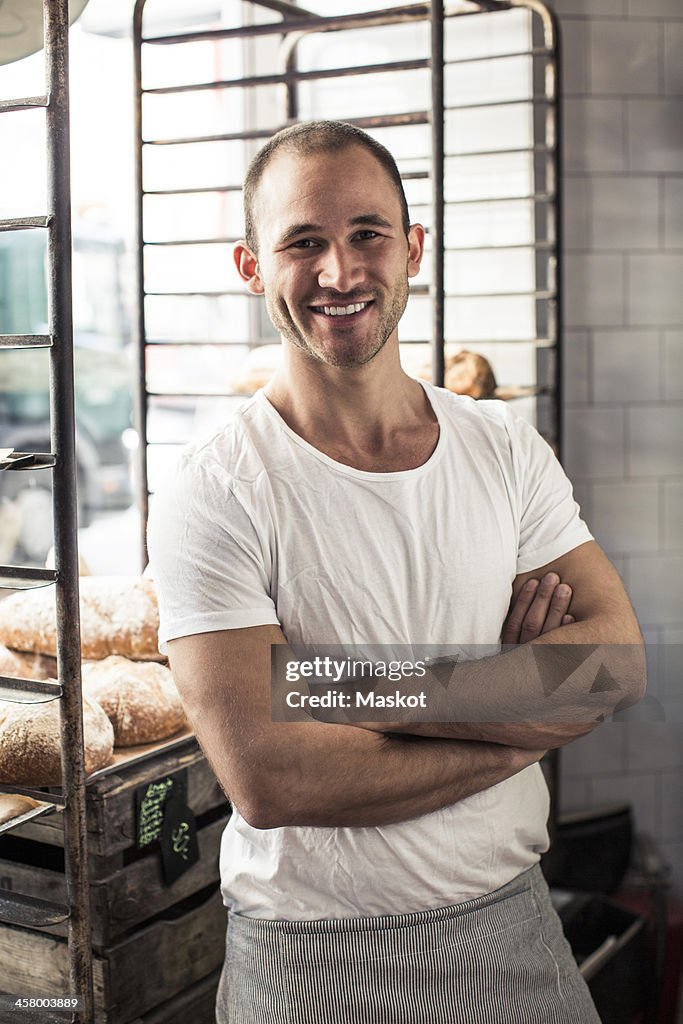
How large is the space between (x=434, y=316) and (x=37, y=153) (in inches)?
21.4

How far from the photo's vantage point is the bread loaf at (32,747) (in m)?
1.10

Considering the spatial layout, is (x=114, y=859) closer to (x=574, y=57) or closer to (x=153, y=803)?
(x=153, y=803)

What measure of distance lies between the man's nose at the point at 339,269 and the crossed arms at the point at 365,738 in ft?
1.05

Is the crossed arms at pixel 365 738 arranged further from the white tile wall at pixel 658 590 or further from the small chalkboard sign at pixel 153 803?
the small chalkboard sign at pixel 153 803

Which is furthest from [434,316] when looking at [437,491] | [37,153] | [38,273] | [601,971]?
[38,273]

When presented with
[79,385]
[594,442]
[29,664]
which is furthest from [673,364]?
[79,385]

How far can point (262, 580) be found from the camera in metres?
0.93

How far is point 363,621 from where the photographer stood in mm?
942

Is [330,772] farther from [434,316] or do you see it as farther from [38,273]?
[38,273]

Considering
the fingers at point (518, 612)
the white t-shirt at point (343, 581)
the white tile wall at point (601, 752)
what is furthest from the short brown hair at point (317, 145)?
the white tile wall at point (601, 752)

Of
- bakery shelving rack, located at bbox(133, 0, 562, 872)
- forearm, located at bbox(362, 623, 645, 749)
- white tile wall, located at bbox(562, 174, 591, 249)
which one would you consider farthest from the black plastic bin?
white tile wall, located at bbox(562, 174, 591, 249)

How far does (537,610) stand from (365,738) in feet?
0.71

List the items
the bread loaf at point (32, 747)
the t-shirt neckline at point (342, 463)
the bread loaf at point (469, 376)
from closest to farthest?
1. the t-shirt neckline at point (342, 463)
2. the bread loaf at point (32, 747)
3. the bread loaf at point (469, 376)

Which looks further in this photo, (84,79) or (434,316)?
(84,79)
